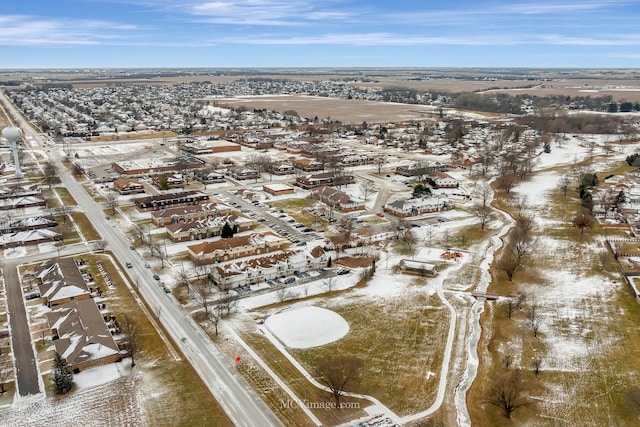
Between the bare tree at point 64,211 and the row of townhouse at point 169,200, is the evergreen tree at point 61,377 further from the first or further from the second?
the row of townhouse at point 169,200

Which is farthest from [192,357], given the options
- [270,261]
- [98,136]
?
[98,136]

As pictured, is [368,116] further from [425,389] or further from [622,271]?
[425,389]

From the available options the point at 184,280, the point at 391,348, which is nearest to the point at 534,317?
the point at 391,348

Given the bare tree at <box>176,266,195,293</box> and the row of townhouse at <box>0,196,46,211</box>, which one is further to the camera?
the row of townhouse at <box>0,196,46,211</box>

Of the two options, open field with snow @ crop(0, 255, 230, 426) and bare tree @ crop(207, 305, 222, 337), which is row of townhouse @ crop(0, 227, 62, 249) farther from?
bare tree @ crop(207, 305, 222, 337)

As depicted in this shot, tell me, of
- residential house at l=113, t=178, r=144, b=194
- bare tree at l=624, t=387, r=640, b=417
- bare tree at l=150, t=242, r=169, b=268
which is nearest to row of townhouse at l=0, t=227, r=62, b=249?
bare tree at l=150, t=242, r=169, b=268

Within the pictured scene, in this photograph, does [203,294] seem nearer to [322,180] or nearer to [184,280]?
[184,280]

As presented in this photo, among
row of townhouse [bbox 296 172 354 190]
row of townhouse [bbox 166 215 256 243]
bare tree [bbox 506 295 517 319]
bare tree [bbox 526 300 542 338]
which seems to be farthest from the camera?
row of townhouse [bbox 296 172 354 190]

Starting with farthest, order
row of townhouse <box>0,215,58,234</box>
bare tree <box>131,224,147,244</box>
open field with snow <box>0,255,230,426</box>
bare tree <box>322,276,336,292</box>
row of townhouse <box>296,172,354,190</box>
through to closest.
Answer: row of townhouse <box>296,172,354,190</box> < row of townhouse <box>0,215,58,234</box> < bare tree <box>131,224,147,244</box> < bare tree <box>322,276,336,292</box> < open field with snow <box>0,255,230,426</box>
